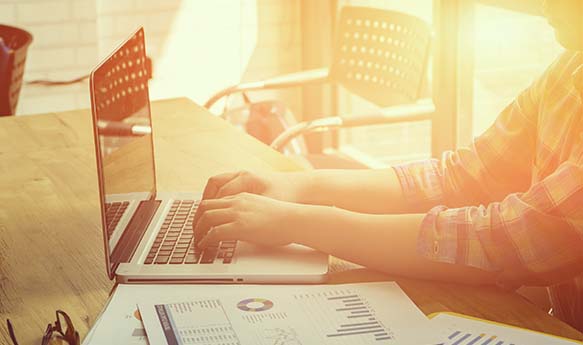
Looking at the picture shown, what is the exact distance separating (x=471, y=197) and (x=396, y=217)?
29 centimetres

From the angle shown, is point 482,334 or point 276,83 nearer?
point 482,334

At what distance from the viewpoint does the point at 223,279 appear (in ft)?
3.74

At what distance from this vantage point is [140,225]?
132 cm

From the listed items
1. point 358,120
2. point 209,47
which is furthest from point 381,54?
point 209,47

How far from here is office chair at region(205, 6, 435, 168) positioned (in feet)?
8.82

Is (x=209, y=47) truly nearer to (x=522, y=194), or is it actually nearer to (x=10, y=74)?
(x=10, y=74)

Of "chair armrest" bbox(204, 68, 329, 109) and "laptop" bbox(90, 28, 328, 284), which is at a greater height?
"laptop" bbox(90, 28, 328, 284)

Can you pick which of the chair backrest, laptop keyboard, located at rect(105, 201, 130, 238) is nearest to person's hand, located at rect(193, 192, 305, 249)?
laptop keyboard, located at rect(105, 201, 130, 238)

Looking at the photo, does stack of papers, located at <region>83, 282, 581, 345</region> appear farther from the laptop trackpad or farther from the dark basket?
the dark basket

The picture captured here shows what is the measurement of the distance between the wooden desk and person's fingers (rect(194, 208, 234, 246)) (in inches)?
5.7

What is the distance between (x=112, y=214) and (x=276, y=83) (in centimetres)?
171

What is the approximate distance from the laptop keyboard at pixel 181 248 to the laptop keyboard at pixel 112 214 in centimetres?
6

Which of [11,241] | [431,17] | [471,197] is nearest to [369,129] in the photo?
[431,17]

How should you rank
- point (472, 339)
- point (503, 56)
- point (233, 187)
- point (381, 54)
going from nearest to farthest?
point (472, 339)
point (233, 187)
point (503, 56)
point (381, 54)
